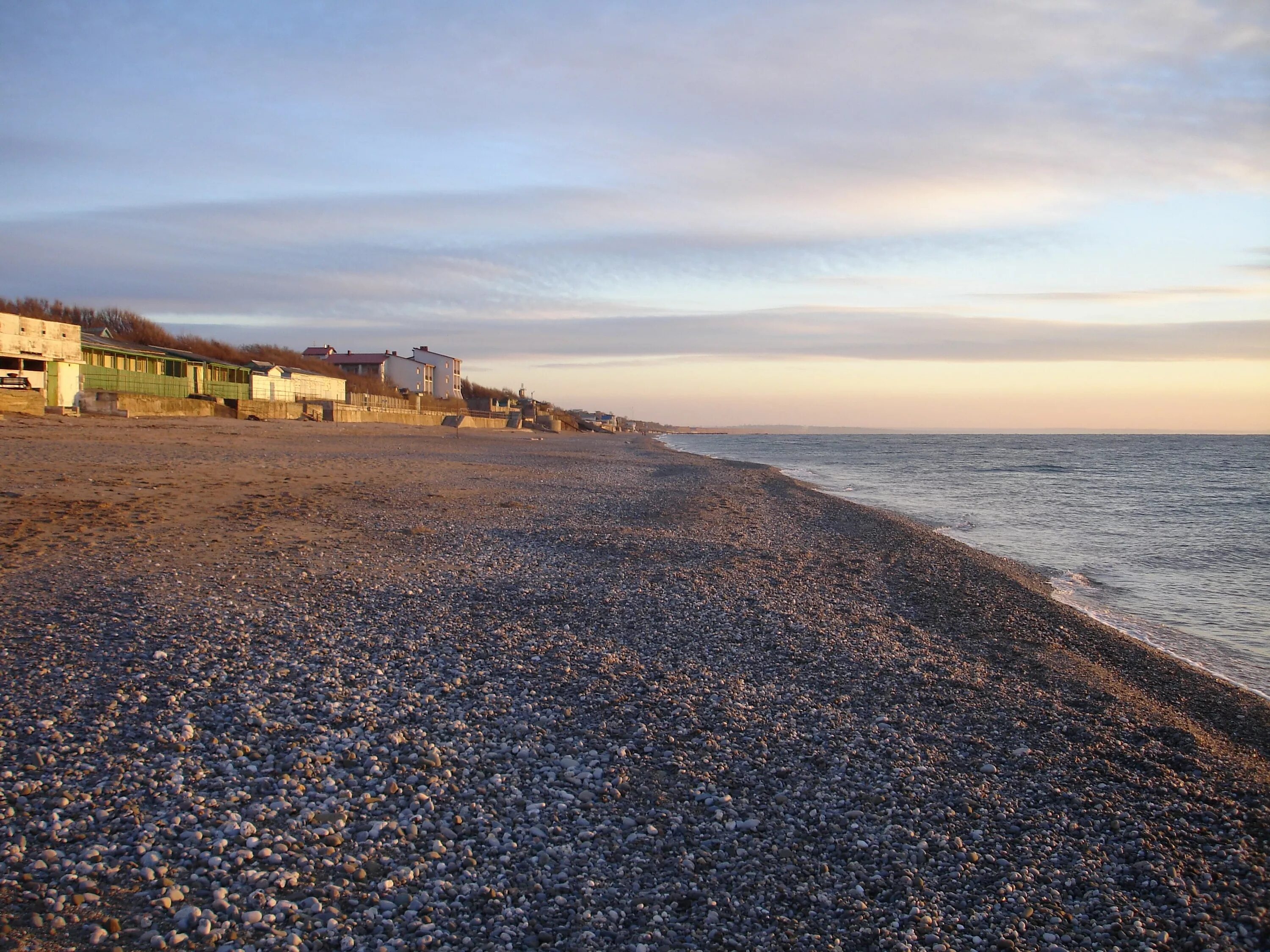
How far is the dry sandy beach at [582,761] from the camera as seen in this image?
11.1 feet

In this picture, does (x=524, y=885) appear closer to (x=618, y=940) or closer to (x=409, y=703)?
(x=618, y=940)

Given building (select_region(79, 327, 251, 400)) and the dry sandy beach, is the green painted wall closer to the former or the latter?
building (select_region(79, 327, 251, 400))

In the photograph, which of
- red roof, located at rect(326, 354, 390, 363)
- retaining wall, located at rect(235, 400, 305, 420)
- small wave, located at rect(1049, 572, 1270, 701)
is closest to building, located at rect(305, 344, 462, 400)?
red roof, located at rect(326, 354, 390, 363)

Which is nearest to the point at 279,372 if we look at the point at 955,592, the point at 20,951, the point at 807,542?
the point at 807,542

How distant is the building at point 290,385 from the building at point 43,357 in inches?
499

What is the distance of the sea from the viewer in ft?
31.5

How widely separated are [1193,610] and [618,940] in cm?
1042

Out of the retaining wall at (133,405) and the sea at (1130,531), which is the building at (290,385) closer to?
the retaining wall at (133,405)

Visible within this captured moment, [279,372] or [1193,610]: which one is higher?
[279,372]

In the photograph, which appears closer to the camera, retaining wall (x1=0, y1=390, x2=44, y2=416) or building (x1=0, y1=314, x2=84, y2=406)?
retaining wall (x1=0, y1=390, x2=44, y2=416)

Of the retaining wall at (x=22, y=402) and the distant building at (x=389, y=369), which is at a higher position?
the distant building at (x=389, y=369)

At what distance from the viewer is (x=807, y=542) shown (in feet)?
44.7

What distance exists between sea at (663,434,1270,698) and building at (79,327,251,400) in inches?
1298

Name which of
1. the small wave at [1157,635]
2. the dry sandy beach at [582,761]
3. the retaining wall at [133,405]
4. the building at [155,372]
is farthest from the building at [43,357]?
the small wave at [1157,635]
